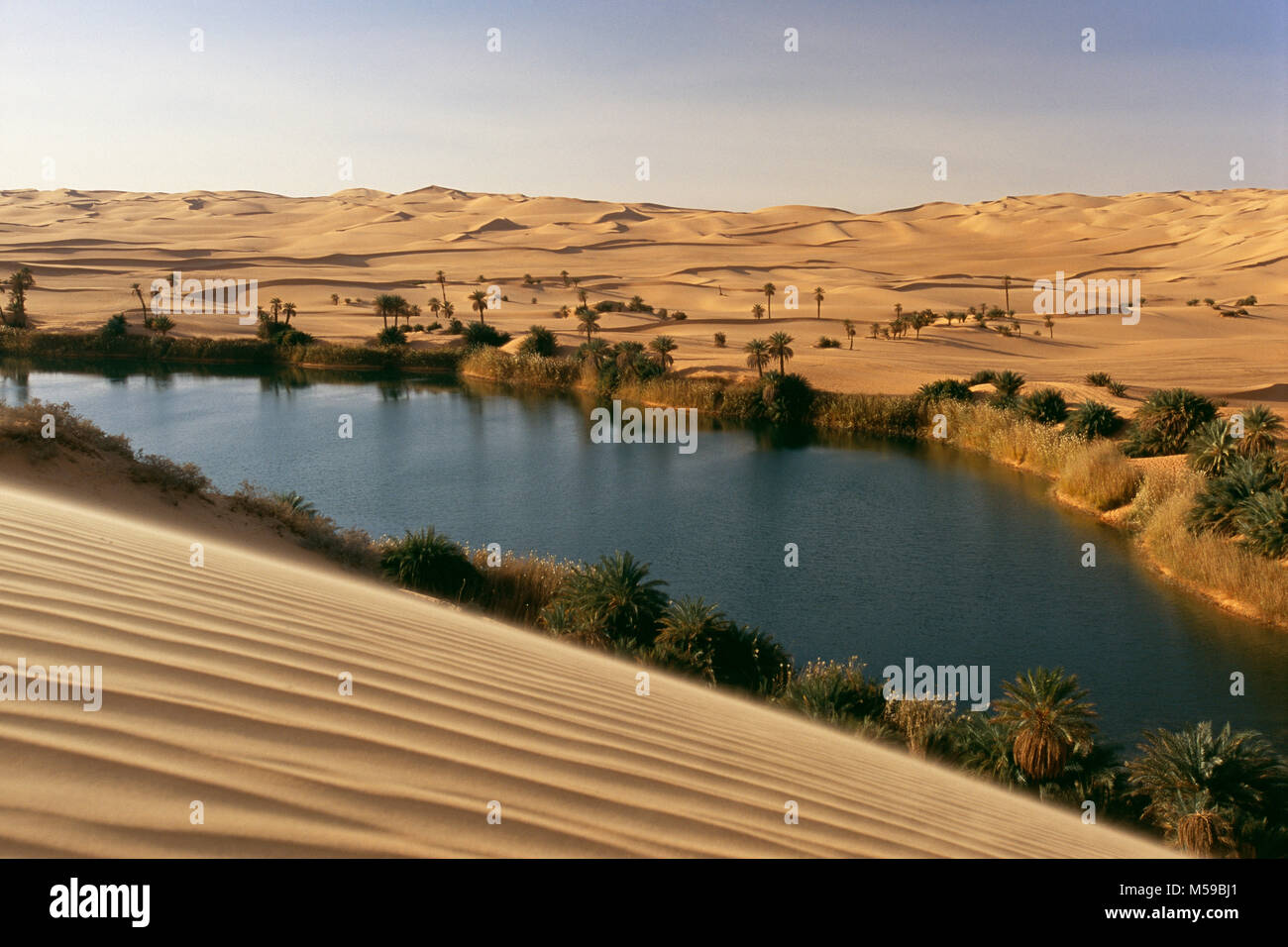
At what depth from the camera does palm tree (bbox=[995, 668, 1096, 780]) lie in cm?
803

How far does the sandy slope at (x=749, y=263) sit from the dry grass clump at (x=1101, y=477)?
444 centimetres

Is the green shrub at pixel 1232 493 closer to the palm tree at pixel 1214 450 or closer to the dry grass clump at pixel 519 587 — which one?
the palm tree at pixel 1214 450

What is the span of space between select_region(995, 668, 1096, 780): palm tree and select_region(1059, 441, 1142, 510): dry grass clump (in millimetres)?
12186

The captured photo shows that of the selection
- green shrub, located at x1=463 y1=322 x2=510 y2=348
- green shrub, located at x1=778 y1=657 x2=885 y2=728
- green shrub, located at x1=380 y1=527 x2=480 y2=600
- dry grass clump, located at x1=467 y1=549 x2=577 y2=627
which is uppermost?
green shrub, located at x1=463 y1=322 x2=510 y2=348

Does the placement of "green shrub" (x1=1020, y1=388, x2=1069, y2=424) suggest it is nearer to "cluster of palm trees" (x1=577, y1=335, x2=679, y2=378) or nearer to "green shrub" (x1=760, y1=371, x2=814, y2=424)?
"green shrub" (x1=760, y1=371, x2=814, y2=424)

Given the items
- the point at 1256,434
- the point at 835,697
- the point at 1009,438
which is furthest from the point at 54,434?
the point at 1009,438

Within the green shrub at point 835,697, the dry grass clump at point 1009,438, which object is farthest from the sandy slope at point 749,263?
the green shrub at point 835,697

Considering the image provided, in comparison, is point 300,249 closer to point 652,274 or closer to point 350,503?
point 652,274

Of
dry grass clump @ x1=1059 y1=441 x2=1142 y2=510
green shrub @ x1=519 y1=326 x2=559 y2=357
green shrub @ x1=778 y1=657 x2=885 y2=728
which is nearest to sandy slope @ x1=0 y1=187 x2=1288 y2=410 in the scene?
green shrub @ x1=519 y1=326 x2=559 y2=357

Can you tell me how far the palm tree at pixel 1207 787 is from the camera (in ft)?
22.6

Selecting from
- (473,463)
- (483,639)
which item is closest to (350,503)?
(473,463)

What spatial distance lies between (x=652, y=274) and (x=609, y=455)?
57.5 meters

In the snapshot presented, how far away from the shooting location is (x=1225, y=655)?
12.1 m

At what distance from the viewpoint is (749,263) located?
88.8 meters
